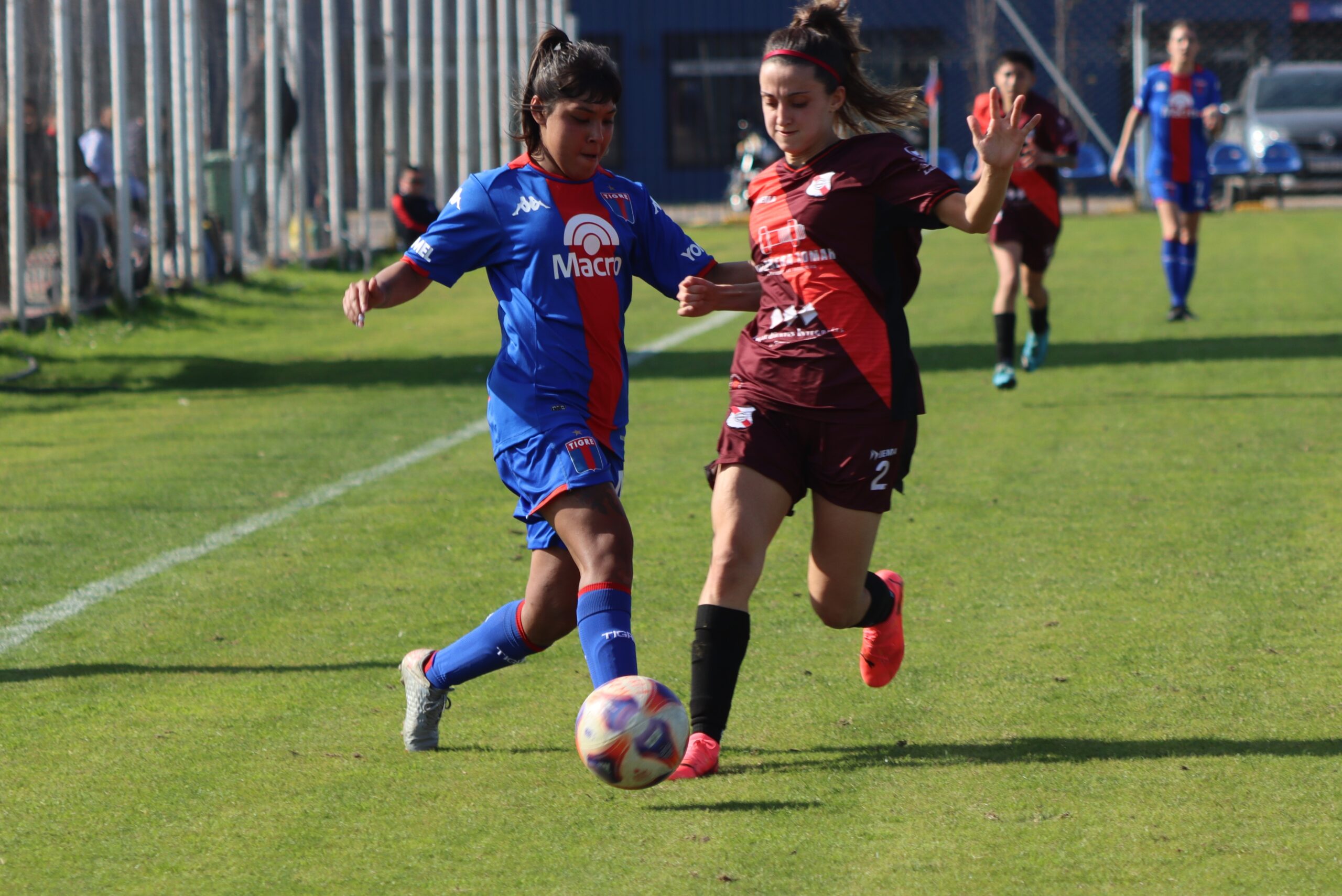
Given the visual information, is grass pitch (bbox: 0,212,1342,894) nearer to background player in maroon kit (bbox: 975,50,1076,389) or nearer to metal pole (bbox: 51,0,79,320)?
background player in maroon kit (bbox: 975,50,1076,389)

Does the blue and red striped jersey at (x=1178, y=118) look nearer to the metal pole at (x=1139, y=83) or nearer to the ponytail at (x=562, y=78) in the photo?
the ponytail at (x=562, y=78)

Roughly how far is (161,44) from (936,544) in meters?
13.1

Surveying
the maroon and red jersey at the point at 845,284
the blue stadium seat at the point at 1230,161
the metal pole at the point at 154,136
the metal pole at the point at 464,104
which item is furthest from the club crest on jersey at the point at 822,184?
the blue stadium seat at the point at 1230,161

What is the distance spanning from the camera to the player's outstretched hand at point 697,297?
4211 mm

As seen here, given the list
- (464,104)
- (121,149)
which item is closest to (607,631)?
(121,149)

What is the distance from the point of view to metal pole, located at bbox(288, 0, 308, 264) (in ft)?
66.7

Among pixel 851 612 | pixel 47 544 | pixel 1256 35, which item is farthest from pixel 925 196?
pixel 1256 35

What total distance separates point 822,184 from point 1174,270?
413 inches

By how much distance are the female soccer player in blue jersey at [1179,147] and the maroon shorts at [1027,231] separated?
3.24 metres

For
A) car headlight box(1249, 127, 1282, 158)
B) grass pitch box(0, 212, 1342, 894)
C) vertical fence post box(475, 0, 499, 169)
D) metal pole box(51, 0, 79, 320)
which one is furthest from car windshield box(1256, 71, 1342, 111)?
metal pole box(51, 0, 79, 320)

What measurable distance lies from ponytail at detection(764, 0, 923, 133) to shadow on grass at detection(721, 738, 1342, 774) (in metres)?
1.67

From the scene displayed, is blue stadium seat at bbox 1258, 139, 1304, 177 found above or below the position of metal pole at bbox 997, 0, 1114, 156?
below

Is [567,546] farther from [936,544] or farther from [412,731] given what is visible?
[936,544]

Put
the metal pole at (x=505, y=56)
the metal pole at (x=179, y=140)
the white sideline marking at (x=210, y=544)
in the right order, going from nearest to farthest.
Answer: the white sideline marking at (x=210, y=544) → the metal pole at (x=179, y=140) → the metal pole at (x=505, y=56)
